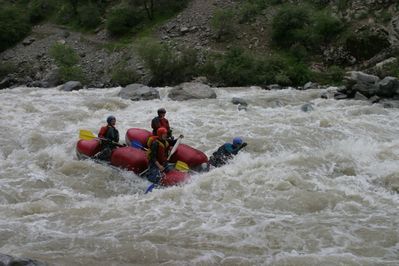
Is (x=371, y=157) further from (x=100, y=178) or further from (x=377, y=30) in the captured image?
(x=377, y=30)

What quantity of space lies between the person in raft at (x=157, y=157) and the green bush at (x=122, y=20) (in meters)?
23.5

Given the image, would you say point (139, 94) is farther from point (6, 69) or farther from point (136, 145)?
point (6, 69)

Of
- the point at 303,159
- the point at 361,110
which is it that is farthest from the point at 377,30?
the point at 303,159

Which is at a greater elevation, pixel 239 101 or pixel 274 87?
pixel 274 87

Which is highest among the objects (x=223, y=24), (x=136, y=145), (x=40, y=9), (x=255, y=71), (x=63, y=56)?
(x=40, y=9)

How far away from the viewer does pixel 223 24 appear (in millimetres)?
26859

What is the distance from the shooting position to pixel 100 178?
9.89 m

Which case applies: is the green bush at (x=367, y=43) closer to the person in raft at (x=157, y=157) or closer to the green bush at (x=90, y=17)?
the person in raft at (x=157, y=157)

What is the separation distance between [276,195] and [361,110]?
8189mm

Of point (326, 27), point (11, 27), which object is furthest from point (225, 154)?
point (11, 27)

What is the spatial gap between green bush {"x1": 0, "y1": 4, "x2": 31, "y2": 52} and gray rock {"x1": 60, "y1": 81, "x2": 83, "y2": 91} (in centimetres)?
1342

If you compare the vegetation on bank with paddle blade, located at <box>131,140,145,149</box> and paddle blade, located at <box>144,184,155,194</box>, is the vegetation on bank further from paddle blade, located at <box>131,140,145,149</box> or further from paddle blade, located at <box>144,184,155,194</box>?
paddle blade, located at <box>144,184,155,194</box>

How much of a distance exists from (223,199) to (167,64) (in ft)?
50.6

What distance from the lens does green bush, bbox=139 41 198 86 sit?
75.5ft
